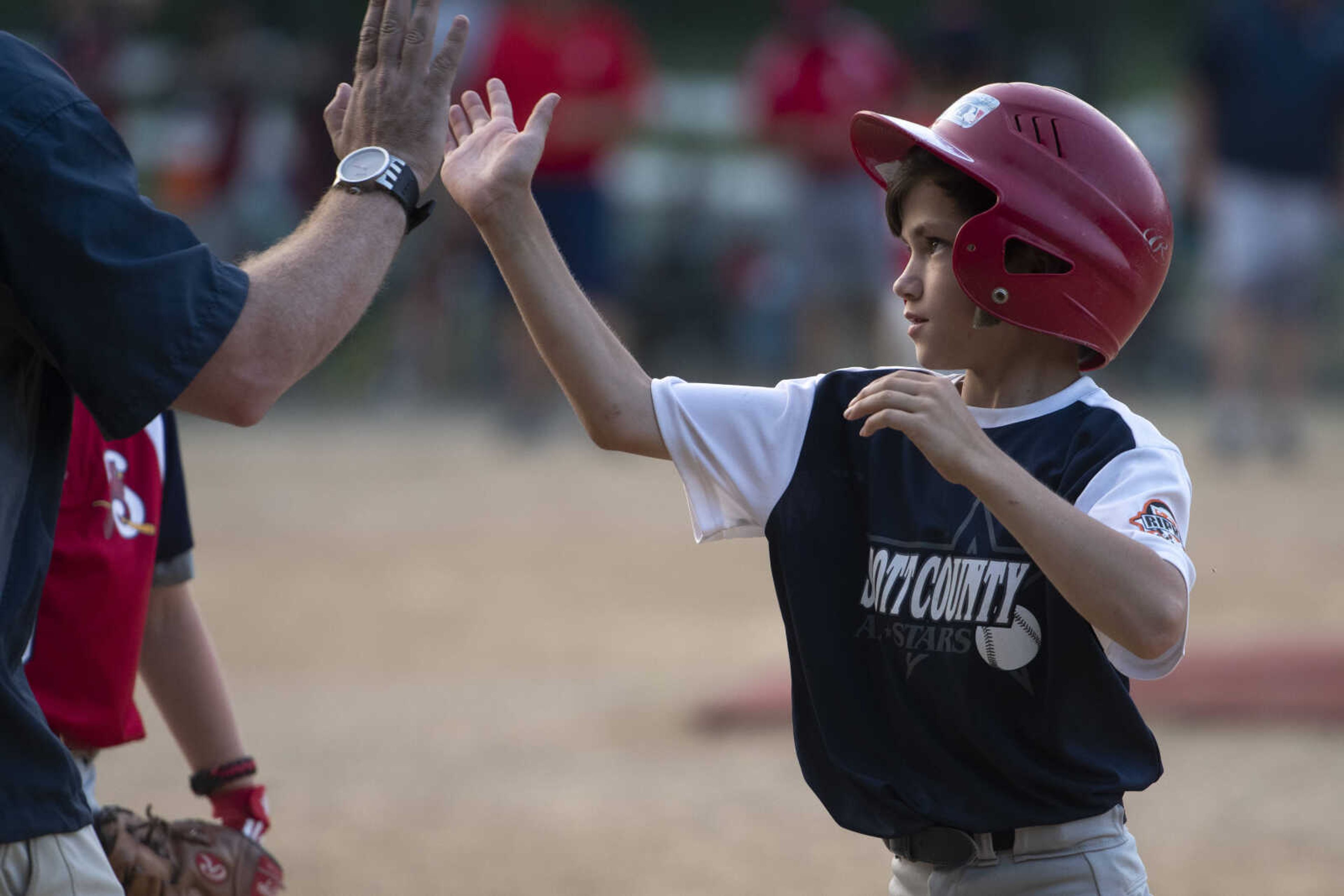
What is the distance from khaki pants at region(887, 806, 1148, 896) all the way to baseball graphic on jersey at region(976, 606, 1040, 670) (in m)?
0.25

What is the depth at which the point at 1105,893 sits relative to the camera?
250 cm

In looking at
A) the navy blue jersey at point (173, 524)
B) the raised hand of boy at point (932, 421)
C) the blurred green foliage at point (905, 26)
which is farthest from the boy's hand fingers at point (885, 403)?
the blurred green foliage at point (905, 26)

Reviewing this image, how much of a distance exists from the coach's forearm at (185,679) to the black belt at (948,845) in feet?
4.10

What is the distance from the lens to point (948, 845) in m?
2.52

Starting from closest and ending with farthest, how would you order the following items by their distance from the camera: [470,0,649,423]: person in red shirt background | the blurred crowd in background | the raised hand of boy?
the raised hand of boy, the blurred crowd in background, [470,0,649,423]: person in red shirt background

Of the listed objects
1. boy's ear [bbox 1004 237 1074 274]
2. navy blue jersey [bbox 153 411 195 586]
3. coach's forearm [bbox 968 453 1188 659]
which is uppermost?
boy's ear [bbox 1004 237 1074 274]

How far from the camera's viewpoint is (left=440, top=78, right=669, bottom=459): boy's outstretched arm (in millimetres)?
2572

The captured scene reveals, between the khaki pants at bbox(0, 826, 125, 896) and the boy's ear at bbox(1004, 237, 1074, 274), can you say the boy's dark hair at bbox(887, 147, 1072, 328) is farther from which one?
the khaki pants at bbox(0, 826, 125, 896)

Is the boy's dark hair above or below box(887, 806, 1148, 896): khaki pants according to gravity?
above

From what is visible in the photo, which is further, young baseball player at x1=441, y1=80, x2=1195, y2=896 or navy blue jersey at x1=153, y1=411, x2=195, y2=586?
navy blue jersey at x1=153, y1=411, x2=195, y2=586

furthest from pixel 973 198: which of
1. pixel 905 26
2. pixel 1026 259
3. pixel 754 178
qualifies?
pixel 905 26

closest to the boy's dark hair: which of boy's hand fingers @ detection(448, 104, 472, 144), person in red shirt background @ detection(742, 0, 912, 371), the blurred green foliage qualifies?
boy's hand fingers @ detection(448, 104, 472, 144)

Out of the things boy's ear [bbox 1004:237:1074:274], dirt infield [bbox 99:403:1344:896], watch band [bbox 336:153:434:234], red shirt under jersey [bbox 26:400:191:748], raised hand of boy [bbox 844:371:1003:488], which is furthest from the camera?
dirt infield [bbox 99:403:1344:896]

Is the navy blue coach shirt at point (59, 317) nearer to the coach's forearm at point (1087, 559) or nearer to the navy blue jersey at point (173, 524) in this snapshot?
the navy blue jersey at point (173, 524)
